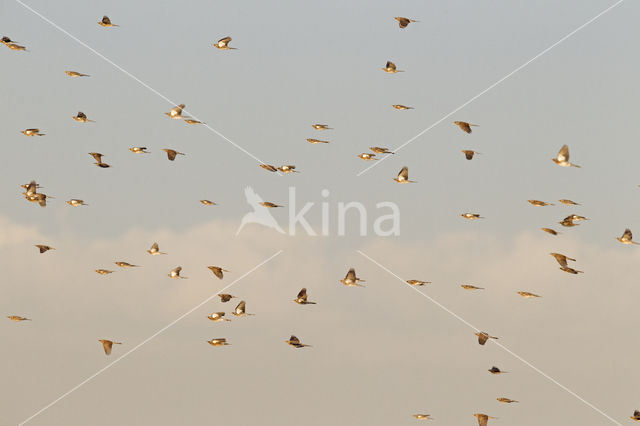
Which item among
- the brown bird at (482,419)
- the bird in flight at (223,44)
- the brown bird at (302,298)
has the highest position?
the bird in flight at (223,44)

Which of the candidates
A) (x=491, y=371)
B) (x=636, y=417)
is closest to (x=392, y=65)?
(x=491, y=371)

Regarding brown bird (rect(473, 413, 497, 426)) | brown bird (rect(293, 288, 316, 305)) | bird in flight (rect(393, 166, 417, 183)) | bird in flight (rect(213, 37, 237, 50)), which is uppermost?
bird in flight (rect(213, 37, 237, 50))

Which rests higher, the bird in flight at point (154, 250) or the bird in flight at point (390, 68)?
the bird in flight at point (390, 68)

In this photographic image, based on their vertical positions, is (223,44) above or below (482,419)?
above

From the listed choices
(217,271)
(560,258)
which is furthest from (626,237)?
(217,271)

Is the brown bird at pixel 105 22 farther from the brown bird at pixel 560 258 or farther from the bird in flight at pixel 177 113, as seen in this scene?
the brown bird at pixel 560 258

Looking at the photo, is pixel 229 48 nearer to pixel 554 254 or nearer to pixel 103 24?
pixel 103 24

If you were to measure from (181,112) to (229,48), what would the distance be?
6.06 m

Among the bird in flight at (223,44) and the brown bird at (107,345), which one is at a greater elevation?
the bird in flight at (223,44)

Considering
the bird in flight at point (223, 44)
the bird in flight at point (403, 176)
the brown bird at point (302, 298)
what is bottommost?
the brown bird at point (302, 298)

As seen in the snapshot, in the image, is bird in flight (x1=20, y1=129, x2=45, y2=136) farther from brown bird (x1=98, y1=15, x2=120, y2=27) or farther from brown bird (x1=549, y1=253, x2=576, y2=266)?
brown bird (x1=549, y1=253, x2=576, y2=266)

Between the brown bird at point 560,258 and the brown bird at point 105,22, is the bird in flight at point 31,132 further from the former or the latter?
the brown bird at point 560,258

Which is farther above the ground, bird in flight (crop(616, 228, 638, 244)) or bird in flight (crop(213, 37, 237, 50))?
bird in flight (crop(213, 37, 237, 50))

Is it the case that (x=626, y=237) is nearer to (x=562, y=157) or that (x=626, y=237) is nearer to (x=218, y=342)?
(x=562, y=157)
